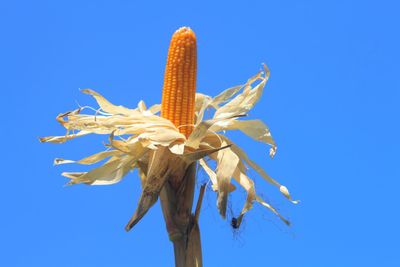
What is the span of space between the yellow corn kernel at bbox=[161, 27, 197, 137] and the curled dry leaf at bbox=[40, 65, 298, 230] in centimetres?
17

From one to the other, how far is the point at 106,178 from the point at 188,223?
794mm

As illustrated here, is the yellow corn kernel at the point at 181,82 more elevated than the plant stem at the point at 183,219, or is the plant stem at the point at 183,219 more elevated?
the yellow corn kernel at the point at 181,82

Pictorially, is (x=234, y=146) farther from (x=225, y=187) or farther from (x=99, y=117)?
(x=99, y=117)

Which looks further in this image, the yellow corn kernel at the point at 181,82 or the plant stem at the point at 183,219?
the yellow corn kernel at the point at 181,82

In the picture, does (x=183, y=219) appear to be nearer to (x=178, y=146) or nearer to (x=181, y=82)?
(x=178, y=146)

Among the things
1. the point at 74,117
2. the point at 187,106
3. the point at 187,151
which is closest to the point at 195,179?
the point at 187,151

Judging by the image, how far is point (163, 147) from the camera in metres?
6.21

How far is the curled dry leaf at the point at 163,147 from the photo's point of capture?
6035 millimetres

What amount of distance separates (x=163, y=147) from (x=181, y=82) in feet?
2.37

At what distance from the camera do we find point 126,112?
6727 millimetres

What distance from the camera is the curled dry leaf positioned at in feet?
19.8

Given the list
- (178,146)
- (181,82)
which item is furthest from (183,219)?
(181,82)

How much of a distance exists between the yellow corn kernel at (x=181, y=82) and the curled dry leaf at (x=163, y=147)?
170mm

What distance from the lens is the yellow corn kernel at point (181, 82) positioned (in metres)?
6.57
